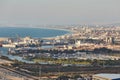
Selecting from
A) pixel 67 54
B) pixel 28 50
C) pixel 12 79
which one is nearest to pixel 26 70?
pixel 12 79

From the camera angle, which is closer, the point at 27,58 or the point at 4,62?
the point at 4,62

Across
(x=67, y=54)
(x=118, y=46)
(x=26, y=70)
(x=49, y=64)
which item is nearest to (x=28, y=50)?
(x=67, y=54)

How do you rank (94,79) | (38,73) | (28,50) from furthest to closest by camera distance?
1. (28,50)
2. (38,73)
3. (94,79)

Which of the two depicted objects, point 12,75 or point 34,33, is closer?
point 12,75

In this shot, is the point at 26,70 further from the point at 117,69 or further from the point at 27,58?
the point at 27,58

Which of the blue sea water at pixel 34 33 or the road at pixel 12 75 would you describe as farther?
the blue sea water at pixel 34 33

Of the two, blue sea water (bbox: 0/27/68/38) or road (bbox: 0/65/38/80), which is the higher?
road (bbox: 0/65/38/80)

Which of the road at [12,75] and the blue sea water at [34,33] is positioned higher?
the road at [12,75]

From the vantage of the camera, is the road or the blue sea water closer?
the road

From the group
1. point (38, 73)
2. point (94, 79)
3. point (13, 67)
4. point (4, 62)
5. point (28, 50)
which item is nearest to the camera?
point (94, 79)

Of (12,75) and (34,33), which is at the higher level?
(12,75)
